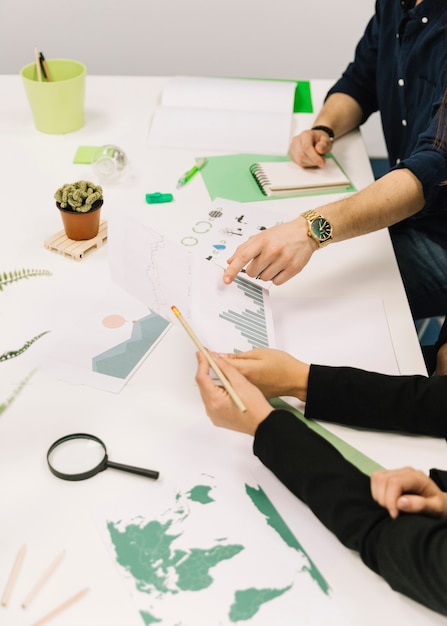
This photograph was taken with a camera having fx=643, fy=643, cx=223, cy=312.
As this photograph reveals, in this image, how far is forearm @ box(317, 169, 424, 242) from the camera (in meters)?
1.23

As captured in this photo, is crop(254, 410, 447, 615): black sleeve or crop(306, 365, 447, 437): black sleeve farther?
→ crop(306, 365, 447, 437): black sleeve

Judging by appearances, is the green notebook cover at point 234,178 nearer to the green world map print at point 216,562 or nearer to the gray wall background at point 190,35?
the green world map print at point 216,562

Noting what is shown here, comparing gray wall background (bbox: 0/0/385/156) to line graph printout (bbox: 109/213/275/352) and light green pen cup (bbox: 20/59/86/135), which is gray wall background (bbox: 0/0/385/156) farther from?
line graph printout (bbox: 109/213/275/352)

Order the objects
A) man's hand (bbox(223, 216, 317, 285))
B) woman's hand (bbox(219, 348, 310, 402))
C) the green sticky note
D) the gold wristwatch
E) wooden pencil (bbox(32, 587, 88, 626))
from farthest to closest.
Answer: the green sticky note < the gold wristwatch < man's hand (bbox(223, 216, 317, 285)) < woman's hand (bbox(219, 348, 310, 402)) < wooden pencil (bbox(32, 587, 88, 626))

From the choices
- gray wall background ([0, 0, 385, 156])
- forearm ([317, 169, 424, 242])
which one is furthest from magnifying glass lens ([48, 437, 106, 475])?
gray wall background ([0, 0, 385, 156])

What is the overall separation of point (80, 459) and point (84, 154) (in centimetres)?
89

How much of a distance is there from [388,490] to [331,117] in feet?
3.80

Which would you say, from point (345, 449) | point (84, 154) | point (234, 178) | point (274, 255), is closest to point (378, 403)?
point (345, 449)

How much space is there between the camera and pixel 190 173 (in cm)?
150

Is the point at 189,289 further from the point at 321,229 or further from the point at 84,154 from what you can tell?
the point at 84,154

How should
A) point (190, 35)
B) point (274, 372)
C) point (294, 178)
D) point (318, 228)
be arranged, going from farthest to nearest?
point (190, 35) < point (294, 178) < point (318, 228) < point (274, 372)

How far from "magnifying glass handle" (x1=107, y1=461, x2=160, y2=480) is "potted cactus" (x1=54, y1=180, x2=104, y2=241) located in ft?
1.79

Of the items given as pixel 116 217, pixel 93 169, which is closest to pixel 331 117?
pixel 93 169

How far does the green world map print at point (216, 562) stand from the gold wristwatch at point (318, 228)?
0.53 meters
